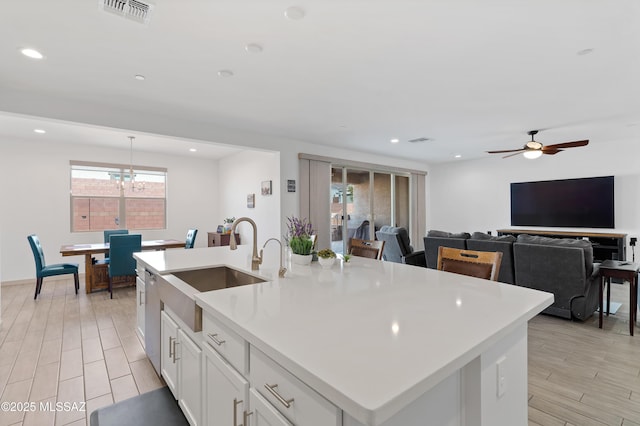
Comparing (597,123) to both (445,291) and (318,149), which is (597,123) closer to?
(318,149)

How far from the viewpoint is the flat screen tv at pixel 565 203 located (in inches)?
221

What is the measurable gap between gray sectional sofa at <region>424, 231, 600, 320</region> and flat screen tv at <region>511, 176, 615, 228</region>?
118 inches

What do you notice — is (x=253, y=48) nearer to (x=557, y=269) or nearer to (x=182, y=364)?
(x=182, y=364)

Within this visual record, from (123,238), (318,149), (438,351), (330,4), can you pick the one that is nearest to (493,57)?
(330,4)

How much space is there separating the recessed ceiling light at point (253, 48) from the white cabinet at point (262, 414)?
227 centimetres

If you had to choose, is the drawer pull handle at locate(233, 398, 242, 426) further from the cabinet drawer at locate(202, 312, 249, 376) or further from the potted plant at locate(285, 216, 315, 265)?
the potted plant at locate(285, 216, 315, 265)

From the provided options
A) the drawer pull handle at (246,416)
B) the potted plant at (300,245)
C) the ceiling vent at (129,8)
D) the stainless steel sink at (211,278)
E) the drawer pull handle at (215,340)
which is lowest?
the drawer pull handle at (246,416)

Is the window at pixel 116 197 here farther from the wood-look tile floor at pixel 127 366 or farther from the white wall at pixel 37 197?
the wood-look tile floor at pixel 127 366

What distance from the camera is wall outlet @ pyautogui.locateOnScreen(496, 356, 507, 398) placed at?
111 centimetres

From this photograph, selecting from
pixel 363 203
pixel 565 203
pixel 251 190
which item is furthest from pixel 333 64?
pixel 565 203

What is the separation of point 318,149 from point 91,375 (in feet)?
14.9

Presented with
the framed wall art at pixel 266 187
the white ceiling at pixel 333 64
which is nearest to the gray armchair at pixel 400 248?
the white ceiling at pixel 333 64

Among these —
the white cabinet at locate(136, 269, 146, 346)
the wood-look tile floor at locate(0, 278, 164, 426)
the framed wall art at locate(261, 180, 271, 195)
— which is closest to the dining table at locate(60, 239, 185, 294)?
the wood-look tile floor at locate(0, 278, 164, 426)

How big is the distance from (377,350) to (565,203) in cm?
703
